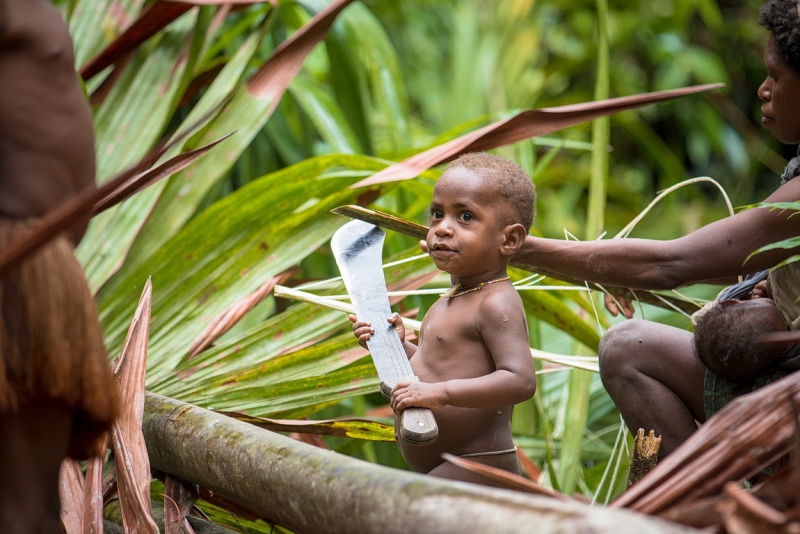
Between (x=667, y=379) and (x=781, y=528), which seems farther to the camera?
(x=667, y=379)

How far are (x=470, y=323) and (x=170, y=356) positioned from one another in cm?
80

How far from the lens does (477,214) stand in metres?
1.54

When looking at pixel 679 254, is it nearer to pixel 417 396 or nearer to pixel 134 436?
pixel 417 396

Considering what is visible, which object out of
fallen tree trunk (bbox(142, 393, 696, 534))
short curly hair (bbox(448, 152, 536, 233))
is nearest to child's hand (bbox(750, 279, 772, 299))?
short curly hair (bbox(448, 152, 536, 233))

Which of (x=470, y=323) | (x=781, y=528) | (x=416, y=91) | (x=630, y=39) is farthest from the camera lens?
(x=630, y=39)

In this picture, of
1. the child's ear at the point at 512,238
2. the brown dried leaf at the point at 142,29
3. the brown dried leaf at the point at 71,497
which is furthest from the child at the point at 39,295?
the brown dried leaf at the point at 142,29

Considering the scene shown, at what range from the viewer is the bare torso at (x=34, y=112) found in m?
1.11

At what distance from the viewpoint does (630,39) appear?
20.2ft

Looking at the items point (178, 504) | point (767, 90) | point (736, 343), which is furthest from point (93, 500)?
point (767, 90)

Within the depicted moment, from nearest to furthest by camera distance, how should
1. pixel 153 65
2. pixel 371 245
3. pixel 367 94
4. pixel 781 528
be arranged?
pixel 781 528
pixel 371 245
pixel 153 65
pixel 367 94

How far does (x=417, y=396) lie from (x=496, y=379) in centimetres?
14

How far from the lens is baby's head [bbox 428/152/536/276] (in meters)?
1.54

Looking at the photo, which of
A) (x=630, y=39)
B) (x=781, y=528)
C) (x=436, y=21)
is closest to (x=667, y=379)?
(x=781, y=528)

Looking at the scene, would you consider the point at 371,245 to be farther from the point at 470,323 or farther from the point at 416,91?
the point at 416,91
